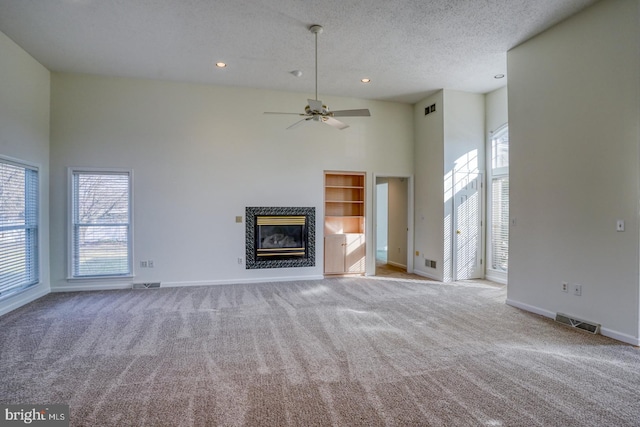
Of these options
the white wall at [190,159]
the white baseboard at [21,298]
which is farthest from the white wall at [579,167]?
the white baseboard at [21,298]

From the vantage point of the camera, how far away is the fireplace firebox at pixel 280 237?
633 centimetres

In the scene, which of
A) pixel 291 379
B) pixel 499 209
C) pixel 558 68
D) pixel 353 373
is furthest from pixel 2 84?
pixel 499 209

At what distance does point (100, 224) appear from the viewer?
568cm

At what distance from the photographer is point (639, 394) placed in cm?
248

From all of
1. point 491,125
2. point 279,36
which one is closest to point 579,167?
point 491,125

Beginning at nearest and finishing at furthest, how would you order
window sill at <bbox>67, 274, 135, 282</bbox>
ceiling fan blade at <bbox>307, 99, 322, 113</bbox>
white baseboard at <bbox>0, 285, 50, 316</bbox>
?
ceiling fan blade at <bbox>307, 99, 322, 113</bbox>, white baseboard at <bbox>0, 285, 50, 316</bbox>, window sill at <bbox>67, 274, 135, 282</bbox>

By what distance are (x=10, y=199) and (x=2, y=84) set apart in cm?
149

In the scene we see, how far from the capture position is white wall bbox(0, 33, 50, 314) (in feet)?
14.5

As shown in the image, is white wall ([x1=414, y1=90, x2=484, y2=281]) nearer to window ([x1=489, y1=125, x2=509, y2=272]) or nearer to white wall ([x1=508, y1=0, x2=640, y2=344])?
window ([x1=489, y1=125, x2=509, y2=272])

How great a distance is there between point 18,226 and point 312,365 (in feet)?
15.3

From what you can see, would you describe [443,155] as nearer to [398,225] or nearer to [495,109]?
[495,109]

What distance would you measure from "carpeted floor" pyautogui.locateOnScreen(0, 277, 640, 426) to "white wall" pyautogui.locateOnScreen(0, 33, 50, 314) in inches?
34.3

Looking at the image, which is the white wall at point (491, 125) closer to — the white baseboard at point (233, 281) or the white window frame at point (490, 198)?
the white window frame at point (490, 198)

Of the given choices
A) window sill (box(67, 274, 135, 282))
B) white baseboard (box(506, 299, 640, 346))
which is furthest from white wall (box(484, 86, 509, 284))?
window sill (box(67, 274, 135, 282))
